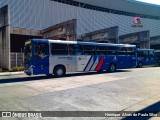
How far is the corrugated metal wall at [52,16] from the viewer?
29.2 m

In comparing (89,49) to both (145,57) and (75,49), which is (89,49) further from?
(145,57)

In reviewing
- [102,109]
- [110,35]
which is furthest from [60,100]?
[110,35]

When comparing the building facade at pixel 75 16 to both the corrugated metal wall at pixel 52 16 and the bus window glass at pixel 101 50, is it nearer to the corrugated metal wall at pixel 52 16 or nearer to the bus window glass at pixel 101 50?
the corrugated metal wall at pixel 52 16

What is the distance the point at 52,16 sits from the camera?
33.4 meters

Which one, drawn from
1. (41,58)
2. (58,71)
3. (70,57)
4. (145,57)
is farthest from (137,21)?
(41,58)

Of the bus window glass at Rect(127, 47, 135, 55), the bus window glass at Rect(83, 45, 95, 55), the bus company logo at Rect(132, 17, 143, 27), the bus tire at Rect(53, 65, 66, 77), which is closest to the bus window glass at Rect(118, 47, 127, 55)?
the bus window glass at Rect(127, 47, 135, 55)

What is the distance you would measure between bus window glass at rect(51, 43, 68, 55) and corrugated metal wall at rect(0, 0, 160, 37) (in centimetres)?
1575

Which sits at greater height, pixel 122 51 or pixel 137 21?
pixel 137 21

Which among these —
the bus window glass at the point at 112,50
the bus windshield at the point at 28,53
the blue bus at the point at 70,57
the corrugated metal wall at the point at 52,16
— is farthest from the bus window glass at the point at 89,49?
the corrugated metal wall at the point at 52,16

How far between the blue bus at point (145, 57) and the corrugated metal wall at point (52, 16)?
1231cm

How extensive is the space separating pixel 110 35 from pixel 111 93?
22.5m

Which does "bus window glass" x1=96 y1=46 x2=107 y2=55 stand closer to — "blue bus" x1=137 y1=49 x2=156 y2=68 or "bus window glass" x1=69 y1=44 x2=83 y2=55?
"bus window glass" x1=69 y1=44 x2=83 y2=55

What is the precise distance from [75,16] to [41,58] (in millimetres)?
23770

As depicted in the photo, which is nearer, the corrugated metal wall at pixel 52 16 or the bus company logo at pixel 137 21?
the corrugated metal wall at pixel 52 16
